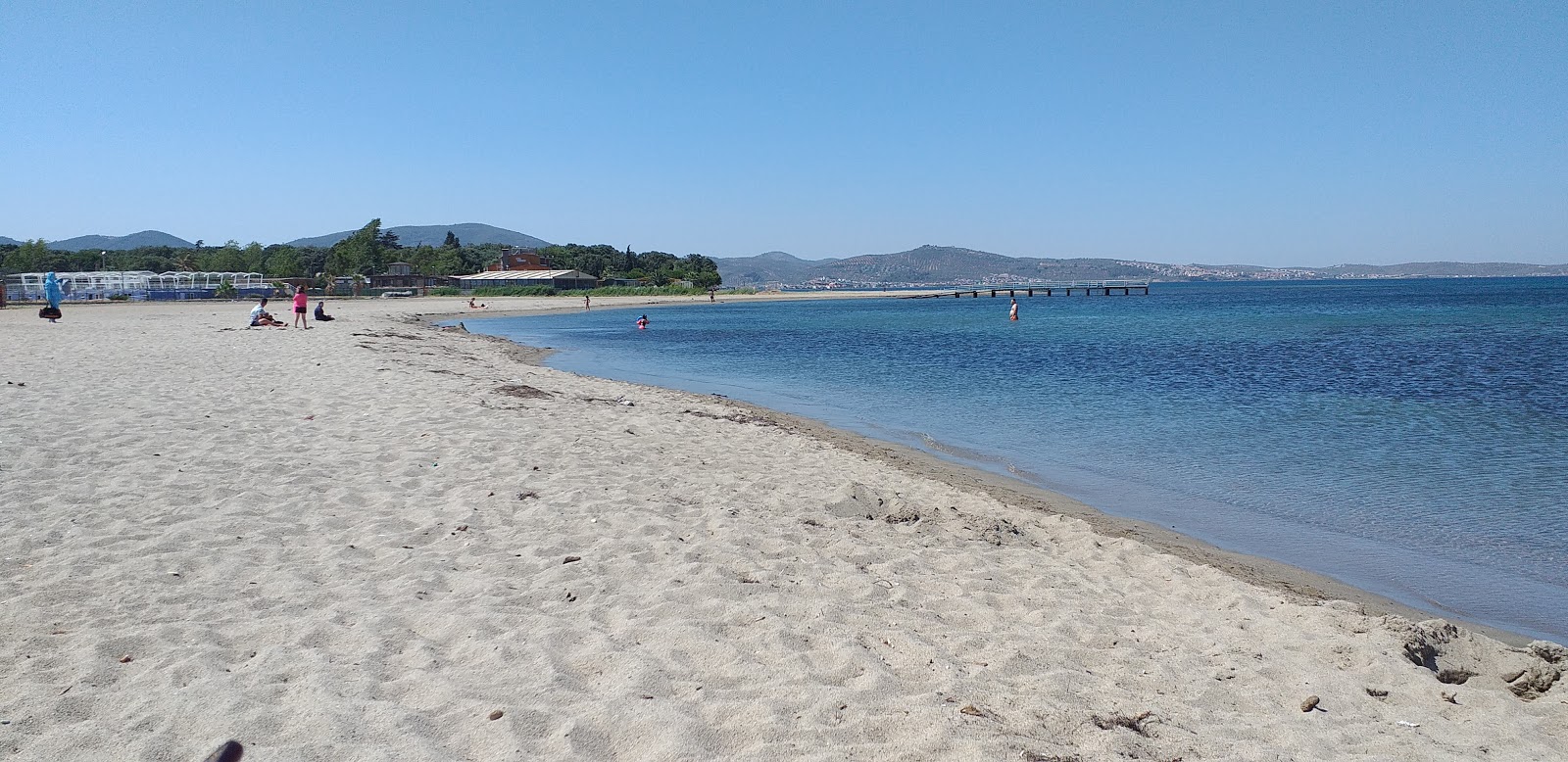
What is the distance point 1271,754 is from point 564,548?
4002mm

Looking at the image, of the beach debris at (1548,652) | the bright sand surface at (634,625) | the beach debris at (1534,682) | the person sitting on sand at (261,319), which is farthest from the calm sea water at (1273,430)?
the person sitting on sand at (261,319)

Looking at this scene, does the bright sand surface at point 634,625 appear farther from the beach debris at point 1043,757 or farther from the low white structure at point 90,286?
the low white structure at point 90,286

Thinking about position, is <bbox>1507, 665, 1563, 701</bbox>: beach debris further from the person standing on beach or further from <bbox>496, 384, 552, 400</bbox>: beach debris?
the person standing on beach

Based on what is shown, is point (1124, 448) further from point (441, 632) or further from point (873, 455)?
point (441, 632)

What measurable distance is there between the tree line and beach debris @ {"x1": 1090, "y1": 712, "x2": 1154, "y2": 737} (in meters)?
→ 106

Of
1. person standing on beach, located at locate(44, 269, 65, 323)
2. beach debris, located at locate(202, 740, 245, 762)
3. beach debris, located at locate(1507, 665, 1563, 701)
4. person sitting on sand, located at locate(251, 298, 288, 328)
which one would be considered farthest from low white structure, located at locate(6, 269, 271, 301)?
beach debris, located at locate(1507, 665, 1563, 701)

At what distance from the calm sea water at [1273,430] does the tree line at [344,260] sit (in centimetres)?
8302

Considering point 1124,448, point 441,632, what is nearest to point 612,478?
point 441,632

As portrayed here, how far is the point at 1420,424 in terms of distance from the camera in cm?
1505

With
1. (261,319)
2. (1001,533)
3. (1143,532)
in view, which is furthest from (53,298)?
(1143,532)

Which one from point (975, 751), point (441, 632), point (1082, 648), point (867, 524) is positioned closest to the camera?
point (975, 751)

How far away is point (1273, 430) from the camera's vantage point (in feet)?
48.3

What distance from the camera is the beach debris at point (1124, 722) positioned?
Answer: 370 centimetres

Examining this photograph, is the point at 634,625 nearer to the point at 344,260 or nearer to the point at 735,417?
the point at 735,417
